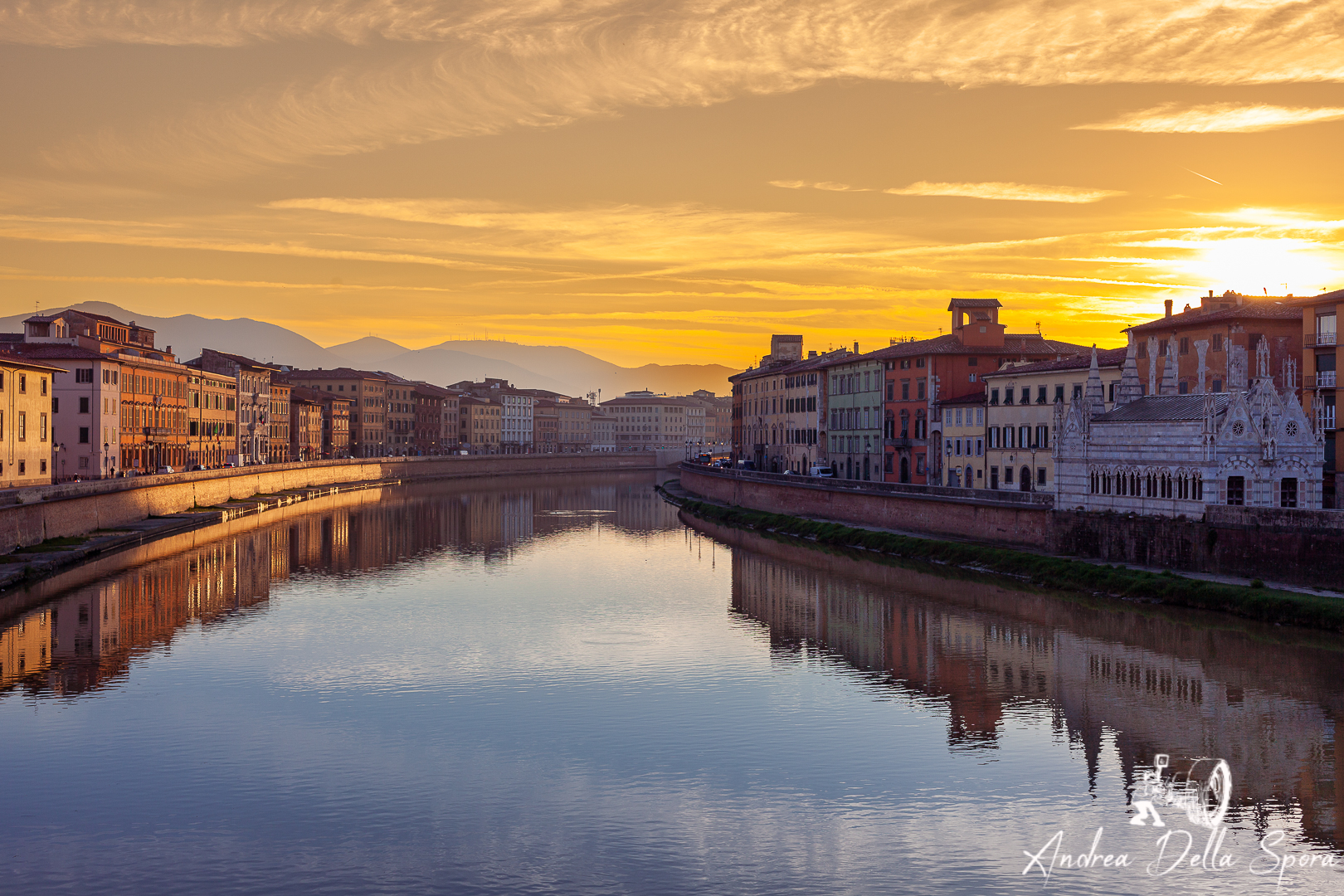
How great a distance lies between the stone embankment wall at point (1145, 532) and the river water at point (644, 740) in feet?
12.4

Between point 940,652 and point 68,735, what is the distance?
78.7 feet

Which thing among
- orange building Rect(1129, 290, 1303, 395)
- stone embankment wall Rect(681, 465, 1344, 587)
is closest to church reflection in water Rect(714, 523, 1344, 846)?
stone embankment wall Rect(681, 465, 1344, 587)

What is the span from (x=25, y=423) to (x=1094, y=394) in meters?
56.9

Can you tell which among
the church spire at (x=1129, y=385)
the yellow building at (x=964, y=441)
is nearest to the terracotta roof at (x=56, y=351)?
the yellow building at (x=964, y=441)

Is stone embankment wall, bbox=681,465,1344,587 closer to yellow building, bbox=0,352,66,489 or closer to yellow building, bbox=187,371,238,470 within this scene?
yellow building, bbox=0,352,66,489

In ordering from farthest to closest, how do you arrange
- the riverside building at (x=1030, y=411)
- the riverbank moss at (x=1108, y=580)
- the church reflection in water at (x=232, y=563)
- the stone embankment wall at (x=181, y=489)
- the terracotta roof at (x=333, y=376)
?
the terracotta roof at (x=333, y=376) < the riverside building at (x=1030, y=411) < the stone embankment wall at (x=181, y=489) < the riverbank moss at (x=1108, y=580) < the church reflection in water at (x=232, y=563)

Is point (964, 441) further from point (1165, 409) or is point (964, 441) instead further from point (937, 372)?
point (1165, 409)

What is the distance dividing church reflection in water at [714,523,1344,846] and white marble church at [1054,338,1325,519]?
6808 mm

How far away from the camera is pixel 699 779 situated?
82.8 feet

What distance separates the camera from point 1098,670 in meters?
36.1

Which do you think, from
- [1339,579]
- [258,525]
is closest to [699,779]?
[1339,579]

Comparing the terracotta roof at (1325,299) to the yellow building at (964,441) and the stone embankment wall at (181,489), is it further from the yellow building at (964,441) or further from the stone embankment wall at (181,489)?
the stone embankment wall at (181,489)

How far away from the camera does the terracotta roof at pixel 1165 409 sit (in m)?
50.3

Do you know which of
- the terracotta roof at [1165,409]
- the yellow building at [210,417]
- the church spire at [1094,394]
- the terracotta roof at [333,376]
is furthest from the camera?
the terracotta roof at [333,376]
